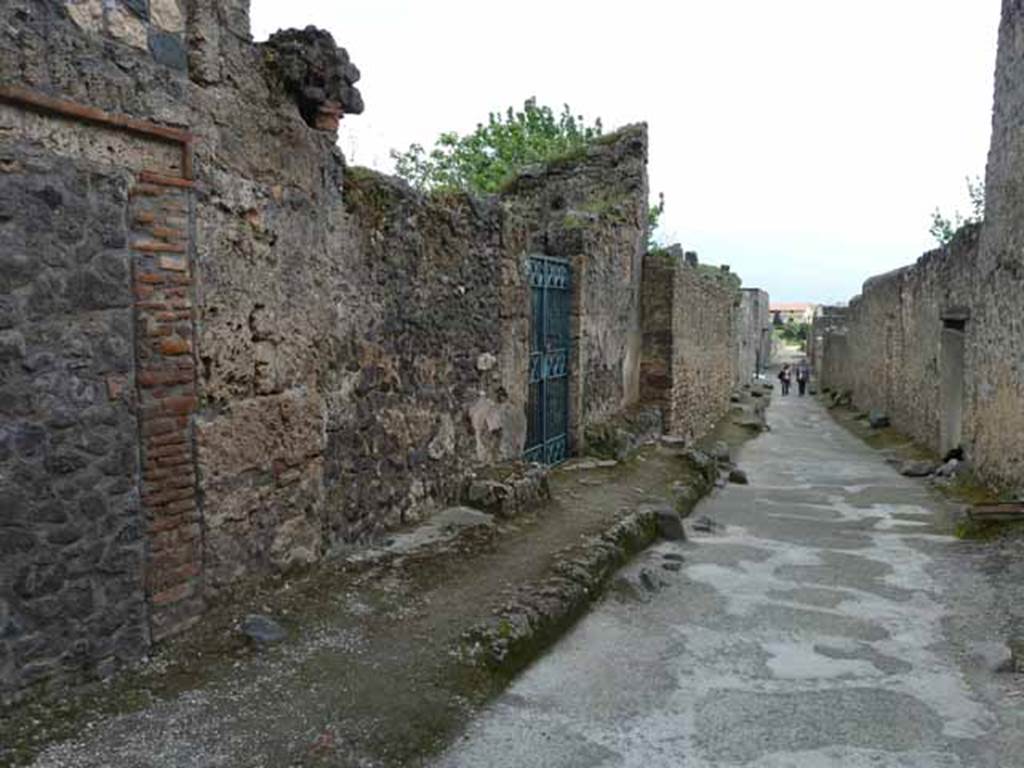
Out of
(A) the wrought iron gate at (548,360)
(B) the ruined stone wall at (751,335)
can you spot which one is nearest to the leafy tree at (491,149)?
(B) the ruined stone wall at (751,335)

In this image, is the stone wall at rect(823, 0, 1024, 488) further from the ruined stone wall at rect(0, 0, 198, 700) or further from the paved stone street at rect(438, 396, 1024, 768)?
the ruined stone wall at rect(0, 0, 198, 700)

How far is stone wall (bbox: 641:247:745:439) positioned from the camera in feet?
43.0

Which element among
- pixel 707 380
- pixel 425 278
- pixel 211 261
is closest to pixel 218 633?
pixel 211 261

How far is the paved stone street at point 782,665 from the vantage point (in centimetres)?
385

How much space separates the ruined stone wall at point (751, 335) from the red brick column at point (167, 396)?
23301 mm

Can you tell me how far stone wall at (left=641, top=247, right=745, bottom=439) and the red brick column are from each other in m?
9.52

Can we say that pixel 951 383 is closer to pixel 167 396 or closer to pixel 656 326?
pixel 656 326

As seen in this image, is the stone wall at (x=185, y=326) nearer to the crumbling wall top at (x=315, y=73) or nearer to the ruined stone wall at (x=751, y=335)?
the crumbling wall top at (x=315, y=73)

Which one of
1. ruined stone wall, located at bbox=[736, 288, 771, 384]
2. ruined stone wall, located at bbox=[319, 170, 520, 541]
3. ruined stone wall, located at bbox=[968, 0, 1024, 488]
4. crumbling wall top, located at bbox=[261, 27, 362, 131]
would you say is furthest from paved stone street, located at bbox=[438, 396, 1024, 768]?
ruined stone wall, located at bbox=[736, 288, 771, 384]

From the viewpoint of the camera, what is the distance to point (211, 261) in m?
4.42

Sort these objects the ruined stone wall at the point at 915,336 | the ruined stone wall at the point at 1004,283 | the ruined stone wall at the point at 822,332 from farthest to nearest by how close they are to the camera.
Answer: the ruined stone wall at the point at 822,332 → the ruined stone wall at the point at 915,336 → the ruined stone wall at the point at 1004,283

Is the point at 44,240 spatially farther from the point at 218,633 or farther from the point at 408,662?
the point at 408,662

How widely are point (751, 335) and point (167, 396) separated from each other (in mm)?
32905

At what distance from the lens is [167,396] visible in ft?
13.5
